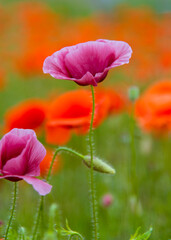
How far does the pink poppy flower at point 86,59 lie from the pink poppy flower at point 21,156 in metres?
0.18

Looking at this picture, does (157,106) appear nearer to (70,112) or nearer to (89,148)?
(70,112)

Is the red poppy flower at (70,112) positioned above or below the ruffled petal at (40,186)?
above

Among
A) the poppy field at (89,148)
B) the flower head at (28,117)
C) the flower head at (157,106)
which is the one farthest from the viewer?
the flower head at (28,117)

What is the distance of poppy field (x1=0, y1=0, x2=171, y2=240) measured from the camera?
1.04m

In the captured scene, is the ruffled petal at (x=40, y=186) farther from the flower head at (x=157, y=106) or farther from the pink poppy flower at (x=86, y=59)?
the flower head at (x=157, y=106)

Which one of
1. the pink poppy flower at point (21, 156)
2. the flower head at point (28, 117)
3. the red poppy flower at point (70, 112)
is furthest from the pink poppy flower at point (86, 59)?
the flower head at point (28, 117)

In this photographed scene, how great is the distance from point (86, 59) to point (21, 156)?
29 centimetres

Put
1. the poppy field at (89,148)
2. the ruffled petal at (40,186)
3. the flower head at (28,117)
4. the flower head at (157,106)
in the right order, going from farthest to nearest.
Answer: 1. the flower head at (28,117)
2. the flower head at (157,106)
3. the poppy field at (89,148)
4. the ruffled petal at (40,186)

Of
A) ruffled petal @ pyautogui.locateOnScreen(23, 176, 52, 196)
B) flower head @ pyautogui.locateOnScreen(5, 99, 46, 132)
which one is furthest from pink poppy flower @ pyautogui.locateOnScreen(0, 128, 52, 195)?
flower head @ pyautogui.locateOnScreen(5, 99, 46, 132)

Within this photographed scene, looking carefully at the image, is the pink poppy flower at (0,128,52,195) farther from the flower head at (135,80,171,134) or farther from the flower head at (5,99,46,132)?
the flower head at (5,99,46,132)

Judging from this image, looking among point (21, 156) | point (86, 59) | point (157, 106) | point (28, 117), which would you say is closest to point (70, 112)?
point (28, 117)

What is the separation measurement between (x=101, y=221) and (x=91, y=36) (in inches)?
159

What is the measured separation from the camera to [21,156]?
963 millimetres

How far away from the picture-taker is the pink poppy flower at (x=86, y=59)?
42.5 inches
